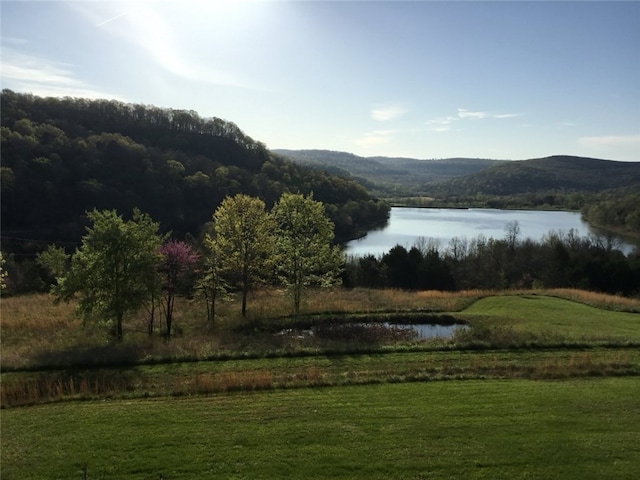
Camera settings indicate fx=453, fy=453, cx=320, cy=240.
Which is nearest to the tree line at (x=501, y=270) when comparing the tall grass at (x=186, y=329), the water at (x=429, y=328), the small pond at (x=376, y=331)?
the tall grass at (x=186, y=329)

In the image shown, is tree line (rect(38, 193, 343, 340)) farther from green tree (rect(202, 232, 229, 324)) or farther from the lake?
the lake

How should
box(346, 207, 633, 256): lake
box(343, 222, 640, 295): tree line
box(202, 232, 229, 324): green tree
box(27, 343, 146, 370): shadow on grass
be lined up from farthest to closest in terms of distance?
1. box(346, 207, 633, 256): lake
2. box(343, 222, 640, 295): tree line
3. box(202, 232, 229, 324): green tree
4. box(27, 343, 146, 370): shadow on grass

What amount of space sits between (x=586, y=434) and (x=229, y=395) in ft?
30.1

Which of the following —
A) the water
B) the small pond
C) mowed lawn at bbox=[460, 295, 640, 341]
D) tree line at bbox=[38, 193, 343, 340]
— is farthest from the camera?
the water

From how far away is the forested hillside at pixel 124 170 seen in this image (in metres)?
67.0

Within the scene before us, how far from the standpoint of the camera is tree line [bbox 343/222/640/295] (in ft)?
139

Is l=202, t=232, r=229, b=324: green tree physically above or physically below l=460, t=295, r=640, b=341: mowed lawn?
above

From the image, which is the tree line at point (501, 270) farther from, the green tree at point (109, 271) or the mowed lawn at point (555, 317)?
the green tree at point (109, 271)

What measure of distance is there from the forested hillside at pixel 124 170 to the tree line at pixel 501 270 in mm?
17993

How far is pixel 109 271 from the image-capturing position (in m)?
19.5

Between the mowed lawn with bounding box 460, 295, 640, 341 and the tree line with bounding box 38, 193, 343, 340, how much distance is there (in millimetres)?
9858

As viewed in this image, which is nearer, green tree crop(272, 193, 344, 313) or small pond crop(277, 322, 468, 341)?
small pond crop(277, 322, 468, 341)


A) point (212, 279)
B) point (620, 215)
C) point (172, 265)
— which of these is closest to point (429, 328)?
point (212, 279)

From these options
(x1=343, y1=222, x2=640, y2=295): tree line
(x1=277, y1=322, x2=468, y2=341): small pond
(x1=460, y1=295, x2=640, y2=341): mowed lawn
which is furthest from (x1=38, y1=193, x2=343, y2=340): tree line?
(x1=343, y1=222, x2=640, y2=295): tree line
